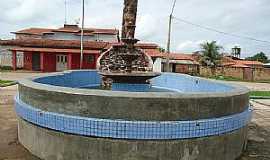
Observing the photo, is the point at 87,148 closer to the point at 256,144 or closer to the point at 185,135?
the point at 185,135

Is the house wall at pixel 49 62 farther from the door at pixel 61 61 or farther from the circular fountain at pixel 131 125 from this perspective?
the circular fountain at pixel 131 125

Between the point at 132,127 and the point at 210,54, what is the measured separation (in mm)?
41589

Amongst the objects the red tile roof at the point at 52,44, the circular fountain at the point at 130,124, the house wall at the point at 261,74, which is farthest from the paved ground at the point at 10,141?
the house wall at the point at 261,74

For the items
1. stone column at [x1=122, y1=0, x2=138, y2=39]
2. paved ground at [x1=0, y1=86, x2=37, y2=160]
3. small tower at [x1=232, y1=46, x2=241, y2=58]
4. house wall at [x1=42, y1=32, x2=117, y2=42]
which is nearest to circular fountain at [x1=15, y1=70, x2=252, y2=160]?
paved ground at [x1=0, y1=86, x2=37, y2=160]

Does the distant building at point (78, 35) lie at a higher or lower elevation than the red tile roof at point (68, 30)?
lower

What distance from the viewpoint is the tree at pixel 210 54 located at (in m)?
44.7

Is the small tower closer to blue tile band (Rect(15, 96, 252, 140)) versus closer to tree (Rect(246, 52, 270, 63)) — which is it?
tree (Rect(246, 52, 270, 63))

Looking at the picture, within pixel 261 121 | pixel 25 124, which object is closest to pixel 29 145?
pixel 25 124

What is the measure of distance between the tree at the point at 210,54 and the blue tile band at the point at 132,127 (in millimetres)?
40312

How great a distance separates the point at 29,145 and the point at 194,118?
2.94 m

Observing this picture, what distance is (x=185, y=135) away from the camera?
5.20 m

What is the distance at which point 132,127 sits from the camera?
16.6 feet

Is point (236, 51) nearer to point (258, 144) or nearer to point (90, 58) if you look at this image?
point (90, 58)

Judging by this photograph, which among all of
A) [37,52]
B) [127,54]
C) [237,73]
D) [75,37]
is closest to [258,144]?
[127,54]
